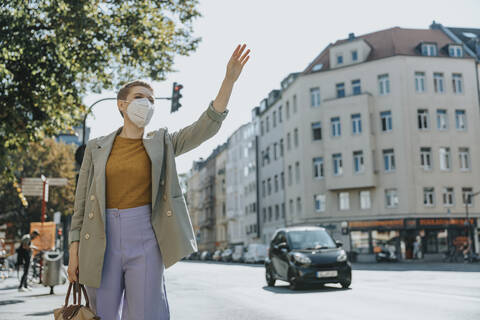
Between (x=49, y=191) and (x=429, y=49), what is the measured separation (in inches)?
1311

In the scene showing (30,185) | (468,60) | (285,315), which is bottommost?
(285,315)

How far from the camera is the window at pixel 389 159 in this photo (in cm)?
4866

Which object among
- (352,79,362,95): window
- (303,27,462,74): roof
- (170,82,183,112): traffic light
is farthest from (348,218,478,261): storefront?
(170,82,183,112): traffic light

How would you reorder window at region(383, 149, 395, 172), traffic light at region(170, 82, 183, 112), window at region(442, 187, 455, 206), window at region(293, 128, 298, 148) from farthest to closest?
window at region(293, 128, 298, 148), window at region(383, 149, 395, 172), window at region(442, 187, 455, 206), traffic light at region(170, 82, 183, 112)

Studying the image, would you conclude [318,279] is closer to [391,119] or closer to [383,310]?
[383,310]

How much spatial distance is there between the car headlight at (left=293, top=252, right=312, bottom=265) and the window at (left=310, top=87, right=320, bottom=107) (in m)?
38.7

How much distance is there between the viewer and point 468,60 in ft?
167

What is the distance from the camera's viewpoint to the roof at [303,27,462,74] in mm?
50875

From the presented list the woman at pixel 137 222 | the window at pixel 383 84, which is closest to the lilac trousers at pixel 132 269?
the woman at pixel 137 222

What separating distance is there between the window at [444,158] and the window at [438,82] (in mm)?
4853

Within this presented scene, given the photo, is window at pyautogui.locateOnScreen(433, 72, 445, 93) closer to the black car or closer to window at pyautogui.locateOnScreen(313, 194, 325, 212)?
window at pyautogui.locateOnScreen(313, 194, 325, 212)

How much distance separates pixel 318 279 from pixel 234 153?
68.4m

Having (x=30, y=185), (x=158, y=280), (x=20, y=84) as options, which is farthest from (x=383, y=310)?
(x=30, y=185)

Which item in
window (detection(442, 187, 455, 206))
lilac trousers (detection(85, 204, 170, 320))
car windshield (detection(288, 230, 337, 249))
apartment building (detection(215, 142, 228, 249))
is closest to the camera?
lilac trousers (detection(85, 204, 170, 320))
